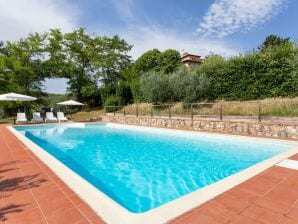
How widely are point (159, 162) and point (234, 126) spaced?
5634mm

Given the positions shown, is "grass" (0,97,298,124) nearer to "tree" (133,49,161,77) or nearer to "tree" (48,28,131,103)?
"tree" (48,28,131,103)

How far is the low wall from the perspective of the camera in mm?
8730

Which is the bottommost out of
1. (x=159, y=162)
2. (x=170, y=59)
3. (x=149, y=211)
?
(x=159, y=162)

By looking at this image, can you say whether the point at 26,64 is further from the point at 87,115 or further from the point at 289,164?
the point at 289,164

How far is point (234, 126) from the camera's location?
10523 mm

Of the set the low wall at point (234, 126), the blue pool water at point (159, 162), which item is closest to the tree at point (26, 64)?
the low wall at point (234, 126)

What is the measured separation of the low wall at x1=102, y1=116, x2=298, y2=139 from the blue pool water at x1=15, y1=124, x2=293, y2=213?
1472 mm

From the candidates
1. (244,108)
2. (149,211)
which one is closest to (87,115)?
(244,108)

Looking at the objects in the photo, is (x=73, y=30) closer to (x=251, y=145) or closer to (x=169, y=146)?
(x=169, y=146)

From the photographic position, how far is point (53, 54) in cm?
2631

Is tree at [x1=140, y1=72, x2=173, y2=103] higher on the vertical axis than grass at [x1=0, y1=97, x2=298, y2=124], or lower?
higher

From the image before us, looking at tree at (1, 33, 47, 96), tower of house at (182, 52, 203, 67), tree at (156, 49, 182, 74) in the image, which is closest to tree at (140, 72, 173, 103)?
tree at (156, 49, 182, 74)

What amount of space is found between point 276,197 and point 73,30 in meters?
29.9

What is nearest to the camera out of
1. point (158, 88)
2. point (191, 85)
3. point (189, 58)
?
point (191, 85)
